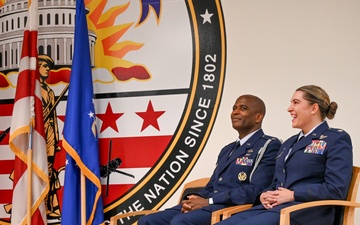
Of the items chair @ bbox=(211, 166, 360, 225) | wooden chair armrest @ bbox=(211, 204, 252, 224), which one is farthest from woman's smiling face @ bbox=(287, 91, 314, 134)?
wooden chair armrest @ bbox=(211, 204, 252, 224)

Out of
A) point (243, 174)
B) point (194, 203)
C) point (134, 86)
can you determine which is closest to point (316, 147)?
point (243, 174)

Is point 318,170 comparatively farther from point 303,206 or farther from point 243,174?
point 243,174

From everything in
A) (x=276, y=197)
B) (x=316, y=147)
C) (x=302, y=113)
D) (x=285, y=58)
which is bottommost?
(x=276, y=197)

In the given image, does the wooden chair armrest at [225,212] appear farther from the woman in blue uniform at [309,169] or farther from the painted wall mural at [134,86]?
the painted wall mural at [134,86]

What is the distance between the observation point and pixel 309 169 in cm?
360

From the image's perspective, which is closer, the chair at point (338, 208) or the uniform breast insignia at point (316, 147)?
the chair at point (338, 208)

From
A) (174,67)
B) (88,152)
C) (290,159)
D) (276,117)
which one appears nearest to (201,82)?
(174,67)

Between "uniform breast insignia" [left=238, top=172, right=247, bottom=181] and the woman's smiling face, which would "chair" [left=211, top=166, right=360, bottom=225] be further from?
the woman's smiling face

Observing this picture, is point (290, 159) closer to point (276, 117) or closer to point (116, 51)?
point (276, 117)

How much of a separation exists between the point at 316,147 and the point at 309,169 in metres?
0.13

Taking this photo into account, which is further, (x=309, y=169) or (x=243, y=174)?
(x=243, y=174)

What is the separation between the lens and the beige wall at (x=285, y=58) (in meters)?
4.55

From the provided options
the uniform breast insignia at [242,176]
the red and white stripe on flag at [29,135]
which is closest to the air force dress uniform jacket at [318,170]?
the uniform breast insignia at [242,176]

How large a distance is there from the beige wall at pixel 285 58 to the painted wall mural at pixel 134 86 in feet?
0.33
